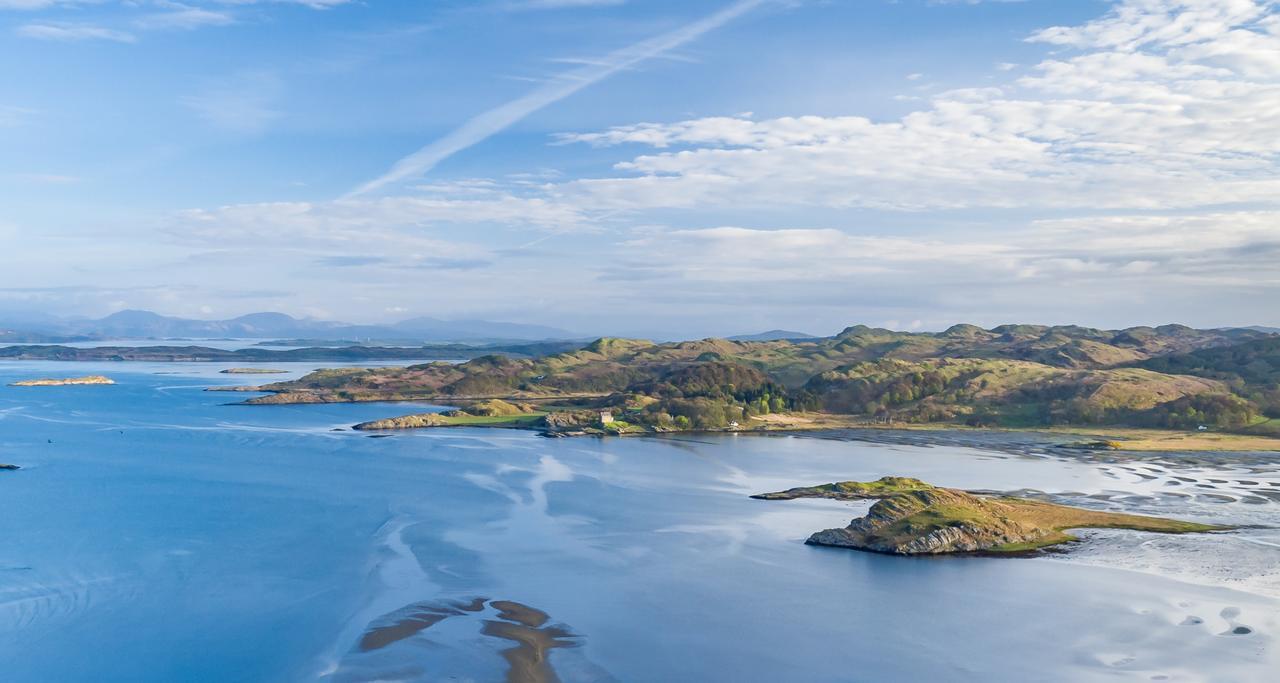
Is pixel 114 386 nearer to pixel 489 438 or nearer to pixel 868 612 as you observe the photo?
pixel 489 438

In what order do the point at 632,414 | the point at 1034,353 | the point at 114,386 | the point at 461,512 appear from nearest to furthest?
1. the point at 461,512
2. the point at 632,414
3. the point at 1034,353
4. the point at 114,386

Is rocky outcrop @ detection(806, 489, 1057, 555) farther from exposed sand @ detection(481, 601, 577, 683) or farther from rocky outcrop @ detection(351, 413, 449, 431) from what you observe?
rocky outcrop @ detection(351, 413, 449, 431)

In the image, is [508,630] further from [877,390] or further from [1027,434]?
[877,390]

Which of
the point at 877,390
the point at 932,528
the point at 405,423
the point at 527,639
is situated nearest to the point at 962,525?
the point at 932,528

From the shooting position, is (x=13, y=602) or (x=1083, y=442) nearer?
(x=13, y=602)

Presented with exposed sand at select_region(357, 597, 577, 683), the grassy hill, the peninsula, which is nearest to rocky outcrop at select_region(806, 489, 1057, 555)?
exposed sand at select_region(357, 597, 577, 683)

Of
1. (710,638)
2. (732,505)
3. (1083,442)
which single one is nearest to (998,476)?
(732,505)
